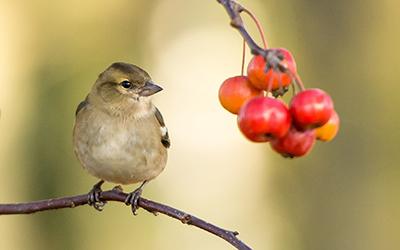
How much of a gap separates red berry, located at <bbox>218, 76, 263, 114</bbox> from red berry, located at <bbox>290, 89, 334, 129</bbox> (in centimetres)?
34

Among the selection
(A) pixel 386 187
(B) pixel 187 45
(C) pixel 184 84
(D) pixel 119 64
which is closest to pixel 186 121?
(C) pixel 184 84

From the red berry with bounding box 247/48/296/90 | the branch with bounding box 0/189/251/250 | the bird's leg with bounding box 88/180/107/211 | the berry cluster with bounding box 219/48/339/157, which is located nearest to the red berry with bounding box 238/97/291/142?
the berry cluster with bounding box 219/48/339/157

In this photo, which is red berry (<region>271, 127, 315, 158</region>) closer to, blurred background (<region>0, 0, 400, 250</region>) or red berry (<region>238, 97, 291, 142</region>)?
red berry (<region>238, 97, 291, 142</region>)

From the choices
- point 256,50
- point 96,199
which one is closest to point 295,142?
point 256,50

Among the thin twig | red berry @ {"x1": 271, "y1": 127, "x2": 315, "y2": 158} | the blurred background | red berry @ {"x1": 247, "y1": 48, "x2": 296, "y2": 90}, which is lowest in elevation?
red berry @ {"x1": 271, "y1": 127, "x2": 315, "y2": 158}

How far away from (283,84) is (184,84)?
12.4m

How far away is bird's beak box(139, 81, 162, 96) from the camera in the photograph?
4.86 meters

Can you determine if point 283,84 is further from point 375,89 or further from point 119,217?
point 119,217

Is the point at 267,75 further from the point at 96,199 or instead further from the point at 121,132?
the point at 121,132

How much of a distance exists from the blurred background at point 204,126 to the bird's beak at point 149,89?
14.9 ft

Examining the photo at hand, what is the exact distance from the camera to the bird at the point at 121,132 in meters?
4.67

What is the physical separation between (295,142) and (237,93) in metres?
0.42

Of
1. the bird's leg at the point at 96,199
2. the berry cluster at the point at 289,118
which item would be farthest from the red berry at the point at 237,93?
the bird's leg at the point at 96,199

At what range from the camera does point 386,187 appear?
952cm
